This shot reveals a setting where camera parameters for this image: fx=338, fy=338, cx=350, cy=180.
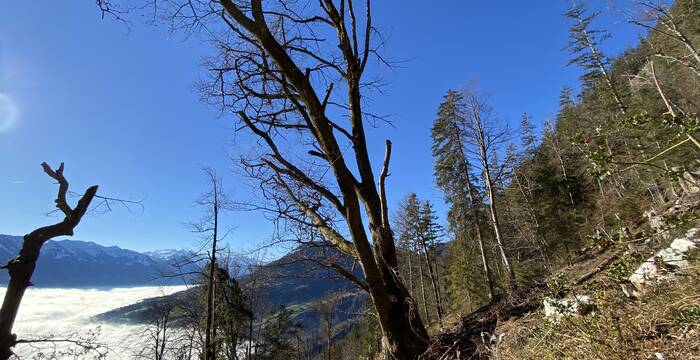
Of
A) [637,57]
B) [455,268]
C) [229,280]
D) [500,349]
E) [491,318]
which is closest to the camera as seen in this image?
[500,349]

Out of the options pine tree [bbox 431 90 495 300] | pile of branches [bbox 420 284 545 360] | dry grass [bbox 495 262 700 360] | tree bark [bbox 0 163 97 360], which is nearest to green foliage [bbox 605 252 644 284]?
dry grass [bbox 495 262 700 360]

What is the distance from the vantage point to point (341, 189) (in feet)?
13.3

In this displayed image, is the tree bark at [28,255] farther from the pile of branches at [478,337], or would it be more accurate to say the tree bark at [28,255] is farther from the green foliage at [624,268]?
the green foliage at [624,268]

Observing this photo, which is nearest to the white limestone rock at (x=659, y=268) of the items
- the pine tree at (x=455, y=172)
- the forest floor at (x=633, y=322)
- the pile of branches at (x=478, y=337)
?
the forest floor at (x=633, y=322)

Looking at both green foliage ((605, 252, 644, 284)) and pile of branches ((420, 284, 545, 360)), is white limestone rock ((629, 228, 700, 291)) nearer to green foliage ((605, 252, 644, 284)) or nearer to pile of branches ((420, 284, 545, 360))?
green foliage ((605, 252, 644, 284))

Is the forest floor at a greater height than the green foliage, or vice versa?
the green foliage

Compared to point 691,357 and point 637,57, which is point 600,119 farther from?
point 691,357

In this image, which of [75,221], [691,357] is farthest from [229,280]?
[691,357]

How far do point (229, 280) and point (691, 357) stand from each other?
25030mm

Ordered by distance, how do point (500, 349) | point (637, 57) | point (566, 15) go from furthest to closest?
1. point (637, 57)
2. point (566, 15)
3. point (500, 349)

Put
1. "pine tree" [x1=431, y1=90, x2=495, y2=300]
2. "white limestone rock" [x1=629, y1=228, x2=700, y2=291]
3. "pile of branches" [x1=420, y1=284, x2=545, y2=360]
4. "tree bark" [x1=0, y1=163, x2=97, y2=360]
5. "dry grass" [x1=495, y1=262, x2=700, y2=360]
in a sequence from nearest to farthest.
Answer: "dry grass" [x1=495, y1=262, x2=700, y2=360] → "white limestone rock" [x1=629, y1=228, x2=700, y2=291] → "pile of branches" [x1=420, y1=284, x2=545, y2=360] → "tree bark" [x1=0, y1=163, x2=97, y2=360] → "pine tree" [x1=431, y1=90, x2=495, y2=300]

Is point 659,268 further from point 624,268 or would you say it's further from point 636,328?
point 636,328

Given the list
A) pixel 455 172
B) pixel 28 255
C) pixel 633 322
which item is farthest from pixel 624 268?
pixel 455 172

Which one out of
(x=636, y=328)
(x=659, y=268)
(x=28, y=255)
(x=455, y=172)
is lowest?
(x=636, y=328)
